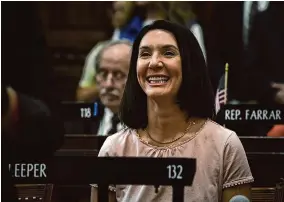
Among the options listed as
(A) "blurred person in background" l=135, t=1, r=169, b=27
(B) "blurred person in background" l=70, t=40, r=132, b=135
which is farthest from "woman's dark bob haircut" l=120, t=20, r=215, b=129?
(A) "blurred person in background" l=135, t=1, r=169, b=27

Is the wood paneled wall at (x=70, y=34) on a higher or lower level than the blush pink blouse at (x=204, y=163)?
higher

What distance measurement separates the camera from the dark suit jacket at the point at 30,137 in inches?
54.8

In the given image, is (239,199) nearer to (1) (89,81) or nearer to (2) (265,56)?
(2) (265,56)

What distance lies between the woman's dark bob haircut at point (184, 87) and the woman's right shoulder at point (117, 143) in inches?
0.8

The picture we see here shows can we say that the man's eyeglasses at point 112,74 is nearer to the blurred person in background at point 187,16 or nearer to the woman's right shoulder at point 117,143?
the blurred person in background at point 187,16

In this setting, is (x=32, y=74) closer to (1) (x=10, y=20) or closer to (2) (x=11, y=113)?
(1) (x=10, y=20)

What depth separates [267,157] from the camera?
66.7 inches

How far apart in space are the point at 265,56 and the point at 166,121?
2.50 ft

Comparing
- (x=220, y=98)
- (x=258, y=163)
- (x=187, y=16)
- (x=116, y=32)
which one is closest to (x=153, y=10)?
(x=187, y=16)

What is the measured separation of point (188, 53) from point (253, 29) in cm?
83

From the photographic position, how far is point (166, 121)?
4.50ft

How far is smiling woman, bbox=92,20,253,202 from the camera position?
133 cm

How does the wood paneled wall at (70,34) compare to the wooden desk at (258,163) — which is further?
the wood paneled wall at (70,34)

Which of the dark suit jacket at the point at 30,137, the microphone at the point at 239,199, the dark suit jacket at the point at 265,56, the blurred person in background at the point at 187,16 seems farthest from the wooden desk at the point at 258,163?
the blurred person in background at the point at 187,16
